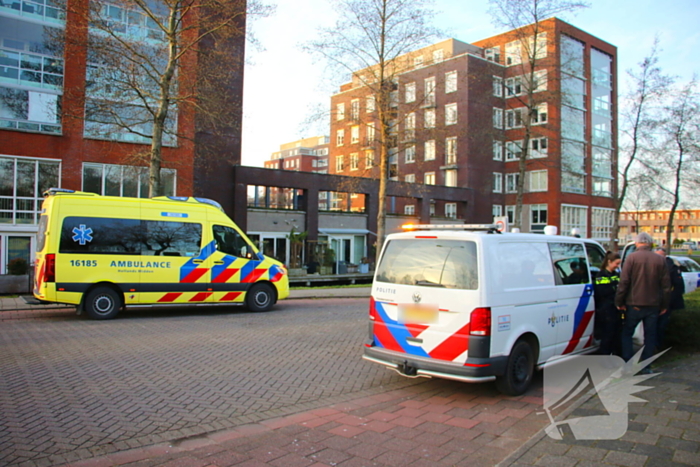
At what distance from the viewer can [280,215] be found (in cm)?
3191

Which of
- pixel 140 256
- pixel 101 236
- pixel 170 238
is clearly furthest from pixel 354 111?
pixel 101 236

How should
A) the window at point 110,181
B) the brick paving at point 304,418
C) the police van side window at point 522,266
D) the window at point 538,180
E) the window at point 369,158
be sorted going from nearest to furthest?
the brick paving at point 304,418
the police van side window at point 522,266
the window at point 369,158
the window at point 110,181
the window at point 538,180

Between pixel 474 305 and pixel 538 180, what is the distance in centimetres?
4496

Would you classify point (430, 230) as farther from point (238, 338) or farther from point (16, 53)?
point (16, 53)

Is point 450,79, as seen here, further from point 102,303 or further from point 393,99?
point 102,303

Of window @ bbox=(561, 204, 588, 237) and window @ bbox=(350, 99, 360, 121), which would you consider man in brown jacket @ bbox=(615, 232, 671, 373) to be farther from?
window @ bbox=(561, 204, 588, 237)

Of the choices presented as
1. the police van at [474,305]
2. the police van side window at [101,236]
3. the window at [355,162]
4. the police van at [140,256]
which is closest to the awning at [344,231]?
the window at [355,162]

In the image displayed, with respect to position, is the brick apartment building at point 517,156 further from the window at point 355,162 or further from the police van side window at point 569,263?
the police van side window at point 569,263

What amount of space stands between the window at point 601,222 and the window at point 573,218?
57.9 inches

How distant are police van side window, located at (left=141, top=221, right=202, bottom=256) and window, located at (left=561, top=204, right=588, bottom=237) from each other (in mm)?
40161

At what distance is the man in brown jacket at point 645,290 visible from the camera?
6141 mm

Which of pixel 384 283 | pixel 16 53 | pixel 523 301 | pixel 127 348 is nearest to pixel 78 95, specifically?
pixel 16 53

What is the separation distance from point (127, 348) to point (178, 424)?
385 cm

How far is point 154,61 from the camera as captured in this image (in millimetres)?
17203
